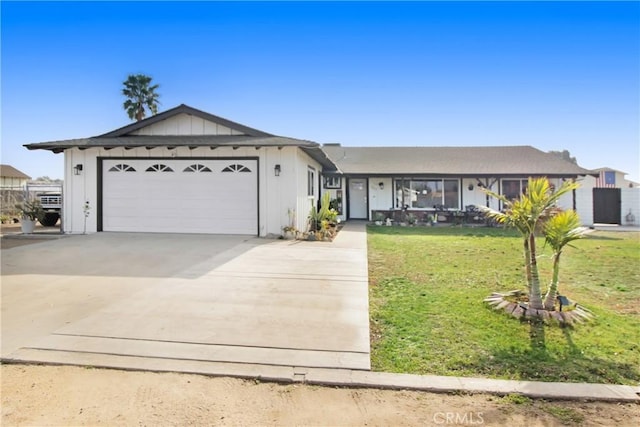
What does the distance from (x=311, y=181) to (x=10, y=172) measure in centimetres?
3807

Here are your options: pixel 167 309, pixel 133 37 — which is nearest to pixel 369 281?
pixel 167 309

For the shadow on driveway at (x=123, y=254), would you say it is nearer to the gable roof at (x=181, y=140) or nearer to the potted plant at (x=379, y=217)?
the gable roof at (x=181, y=140)

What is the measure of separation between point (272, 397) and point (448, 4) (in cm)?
993

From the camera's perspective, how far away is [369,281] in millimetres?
6133

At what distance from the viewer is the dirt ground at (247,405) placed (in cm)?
236

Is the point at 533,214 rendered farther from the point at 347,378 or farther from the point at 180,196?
the point at 180,196

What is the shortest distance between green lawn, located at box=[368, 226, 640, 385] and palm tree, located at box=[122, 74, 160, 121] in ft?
72.5

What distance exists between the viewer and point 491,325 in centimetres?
408

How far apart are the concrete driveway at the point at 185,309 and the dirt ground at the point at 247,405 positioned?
0.93 ft

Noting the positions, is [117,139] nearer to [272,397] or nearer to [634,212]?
[272,397]

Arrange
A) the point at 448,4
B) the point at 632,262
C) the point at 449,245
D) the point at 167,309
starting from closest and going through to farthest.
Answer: the point at 167,309
the point at 632,262
the point at 448,4
the point at 449,245

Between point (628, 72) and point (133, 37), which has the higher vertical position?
point (133, 37)

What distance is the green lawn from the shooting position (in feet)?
10.3

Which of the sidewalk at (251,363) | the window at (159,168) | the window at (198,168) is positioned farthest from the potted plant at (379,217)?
the sidewalk at (251,363)
